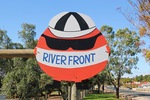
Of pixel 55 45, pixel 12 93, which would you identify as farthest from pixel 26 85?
pixel 55 45

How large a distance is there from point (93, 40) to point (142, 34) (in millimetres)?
7539

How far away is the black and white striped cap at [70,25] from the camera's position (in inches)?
99.7

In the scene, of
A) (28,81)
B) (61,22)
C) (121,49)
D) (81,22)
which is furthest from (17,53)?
(121,49)

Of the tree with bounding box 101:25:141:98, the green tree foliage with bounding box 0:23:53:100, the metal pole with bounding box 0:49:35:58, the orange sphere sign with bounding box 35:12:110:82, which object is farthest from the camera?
the tree with bounding box 101:25:141:98

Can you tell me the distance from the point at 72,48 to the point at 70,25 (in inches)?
8.1

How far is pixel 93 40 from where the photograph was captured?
2527mm

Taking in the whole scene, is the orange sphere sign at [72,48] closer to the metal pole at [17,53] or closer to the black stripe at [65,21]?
the black stripe at [65,21]

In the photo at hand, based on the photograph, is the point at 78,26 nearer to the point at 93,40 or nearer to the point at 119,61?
the point at 93,40

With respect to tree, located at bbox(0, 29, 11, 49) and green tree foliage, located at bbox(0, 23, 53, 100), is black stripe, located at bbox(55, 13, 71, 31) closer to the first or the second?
green tree foliage, located at bbox(0, 23, 53, 100)

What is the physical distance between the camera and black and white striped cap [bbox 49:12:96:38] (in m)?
2.53

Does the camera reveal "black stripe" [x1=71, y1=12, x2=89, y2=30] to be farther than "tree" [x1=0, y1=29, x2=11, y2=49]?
No

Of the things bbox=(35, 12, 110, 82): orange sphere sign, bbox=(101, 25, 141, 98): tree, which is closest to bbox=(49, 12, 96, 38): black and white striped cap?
bbox=(35, 12, 110, 82): orange sphere sign

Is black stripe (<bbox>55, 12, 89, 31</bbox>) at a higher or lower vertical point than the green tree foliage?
higher

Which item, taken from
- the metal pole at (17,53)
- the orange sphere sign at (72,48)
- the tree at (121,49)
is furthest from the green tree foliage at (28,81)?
the tree at (121,49)
